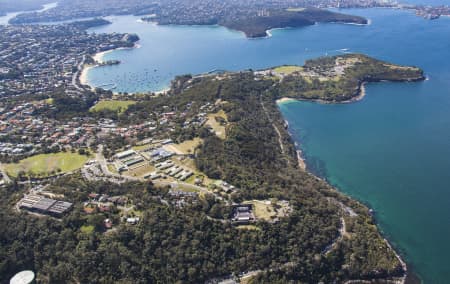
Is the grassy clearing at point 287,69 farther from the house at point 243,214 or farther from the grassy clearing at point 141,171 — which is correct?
the house at point 243,214

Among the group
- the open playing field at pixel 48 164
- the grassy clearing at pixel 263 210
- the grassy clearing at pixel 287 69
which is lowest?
the grassy clearing at pixel 263 210

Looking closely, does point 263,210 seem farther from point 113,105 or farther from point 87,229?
point 113,105

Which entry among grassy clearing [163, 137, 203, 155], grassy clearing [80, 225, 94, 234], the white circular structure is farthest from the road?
grassy clearing [163, 137, 203, 155]

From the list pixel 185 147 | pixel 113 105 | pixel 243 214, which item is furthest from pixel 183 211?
pixel 113 105

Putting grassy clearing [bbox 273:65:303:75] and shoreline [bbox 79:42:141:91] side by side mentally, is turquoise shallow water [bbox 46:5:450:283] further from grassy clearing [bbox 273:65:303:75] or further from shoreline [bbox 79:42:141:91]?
grassy clearing [bbox 273:65:303:75]

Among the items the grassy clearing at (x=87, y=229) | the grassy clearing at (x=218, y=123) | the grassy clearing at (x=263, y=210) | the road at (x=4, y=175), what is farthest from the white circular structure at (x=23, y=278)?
the grassy clearing at (x=218, y=123)

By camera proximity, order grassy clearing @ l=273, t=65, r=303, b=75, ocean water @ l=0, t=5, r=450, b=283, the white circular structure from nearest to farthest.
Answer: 1. the white circular structure
2. ocean water @ l=0, t=5, r=450, b=283
3. grassy clearing @ l=273, t=65, r=303, b=75
